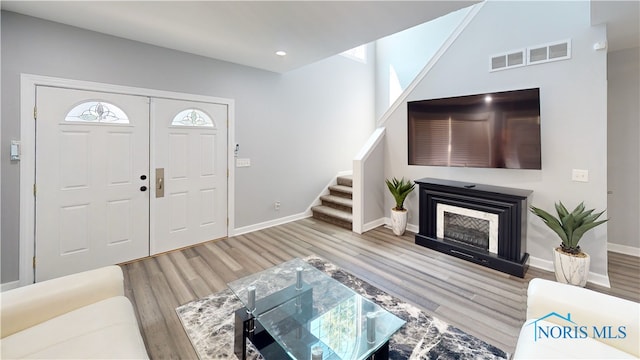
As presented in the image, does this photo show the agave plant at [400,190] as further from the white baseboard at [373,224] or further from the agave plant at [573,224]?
the agave plant at [573,224]

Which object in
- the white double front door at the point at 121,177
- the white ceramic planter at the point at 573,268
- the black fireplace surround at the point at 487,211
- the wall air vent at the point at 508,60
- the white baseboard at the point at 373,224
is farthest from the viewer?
the white baseboard at the point at 373,224

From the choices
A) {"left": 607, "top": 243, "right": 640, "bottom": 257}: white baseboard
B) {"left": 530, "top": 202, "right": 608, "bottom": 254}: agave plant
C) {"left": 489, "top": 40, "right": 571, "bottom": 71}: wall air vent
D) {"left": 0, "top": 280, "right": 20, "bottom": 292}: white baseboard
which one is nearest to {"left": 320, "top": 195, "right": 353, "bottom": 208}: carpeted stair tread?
{"left": 530, "top": 202, "right": 608, "bottom": 254}: agave plant

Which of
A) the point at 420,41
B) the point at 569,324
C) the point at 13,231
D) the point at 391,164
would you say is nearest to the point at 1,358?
the point at 13,231

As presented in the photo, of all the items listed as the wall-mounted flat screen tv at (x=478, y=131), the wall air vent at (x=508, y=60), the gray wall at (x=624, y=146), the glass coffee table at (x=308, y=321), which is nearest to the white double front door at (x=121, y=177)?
the glass coffee table at (x=308, y=321)

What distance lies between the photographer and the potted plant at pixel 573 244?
→ 2.58 meters

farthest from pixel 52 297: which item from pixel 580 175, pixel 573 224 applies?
pixel 580 175

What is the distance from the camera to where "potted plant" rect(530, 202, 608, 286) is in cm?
258

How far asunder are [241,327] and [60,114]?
9.95ft

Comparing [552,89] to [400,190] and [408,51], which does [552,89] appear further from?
[408,51]

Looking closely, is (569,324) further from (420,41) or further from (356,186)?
(420,41)

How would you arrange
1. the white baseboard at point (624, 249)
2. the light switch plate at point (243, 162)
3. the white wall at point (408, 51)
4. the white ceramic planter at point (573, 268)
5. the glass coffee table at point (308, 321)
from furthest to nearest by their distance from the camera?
the white wall at point (408, 51)
the light switch plate at point (243, 162)
the white baseboard at point (624, 249)
the white ceramic planter at point (573, 268)
the glass coffee table at point (308, 321)

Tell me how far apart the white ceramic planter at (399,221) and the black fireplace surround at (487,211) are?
0.35 m

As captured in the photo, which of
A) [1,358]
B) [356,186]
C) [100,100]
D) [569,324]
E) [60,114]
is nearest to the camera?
[1,358]

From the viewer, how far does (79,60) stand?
2910 millimetres
